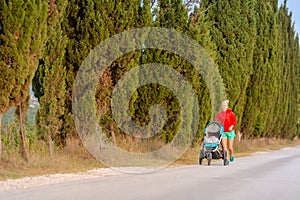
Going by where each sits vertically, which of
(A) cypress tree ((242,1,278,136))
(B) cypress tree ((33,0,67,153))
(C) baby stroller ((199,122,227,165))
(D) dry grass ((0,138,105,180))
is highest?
(A) cypress tree ((242,1,278,136))

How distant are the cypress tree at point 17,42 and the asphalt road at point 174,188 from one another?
2826 mm

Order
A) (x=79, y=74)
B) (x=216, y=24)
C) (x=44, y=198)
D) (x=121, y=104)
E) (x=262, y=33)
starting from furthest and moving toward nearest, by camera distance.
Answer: (x=262, y=33) < (x=216, y=24) < (x=121, y=104) < (x=79, y=74) < (x=44, y=198)

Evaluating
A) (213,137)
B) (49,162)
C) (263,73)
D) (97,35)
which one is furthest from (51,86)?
(263,73)

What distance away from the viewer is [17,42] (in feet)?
37.1

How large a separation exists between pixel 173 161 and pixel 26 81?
20.5 feet

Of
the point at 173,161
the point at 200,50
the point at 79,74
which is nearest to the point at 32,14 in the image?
the point at 79,74

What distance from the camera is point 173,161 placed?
1647 centimetres

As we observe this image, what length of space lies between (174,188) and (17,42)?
4743 mm

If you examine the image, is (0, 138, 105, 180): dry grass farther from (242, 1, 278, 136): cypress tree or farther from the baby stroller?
(242, 1, 278, 136): cypress tree

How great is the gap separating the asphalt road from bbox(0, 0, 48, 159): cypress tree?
9.27 ft

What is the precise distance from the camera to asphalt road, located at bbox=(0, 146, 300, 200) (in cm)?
817

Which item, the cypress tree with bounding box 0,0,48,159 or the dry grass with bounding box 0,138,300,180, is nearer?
the cypress tree with bounding box 0,0,48,159

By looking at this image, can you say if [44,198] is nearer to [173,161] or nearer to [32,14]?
[32,14]

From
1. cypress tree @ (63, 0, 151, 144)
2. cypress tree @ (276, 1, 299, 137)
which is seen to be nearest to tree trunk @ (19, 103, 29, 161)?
cypress tree @ (63, 0, 151, 144)
